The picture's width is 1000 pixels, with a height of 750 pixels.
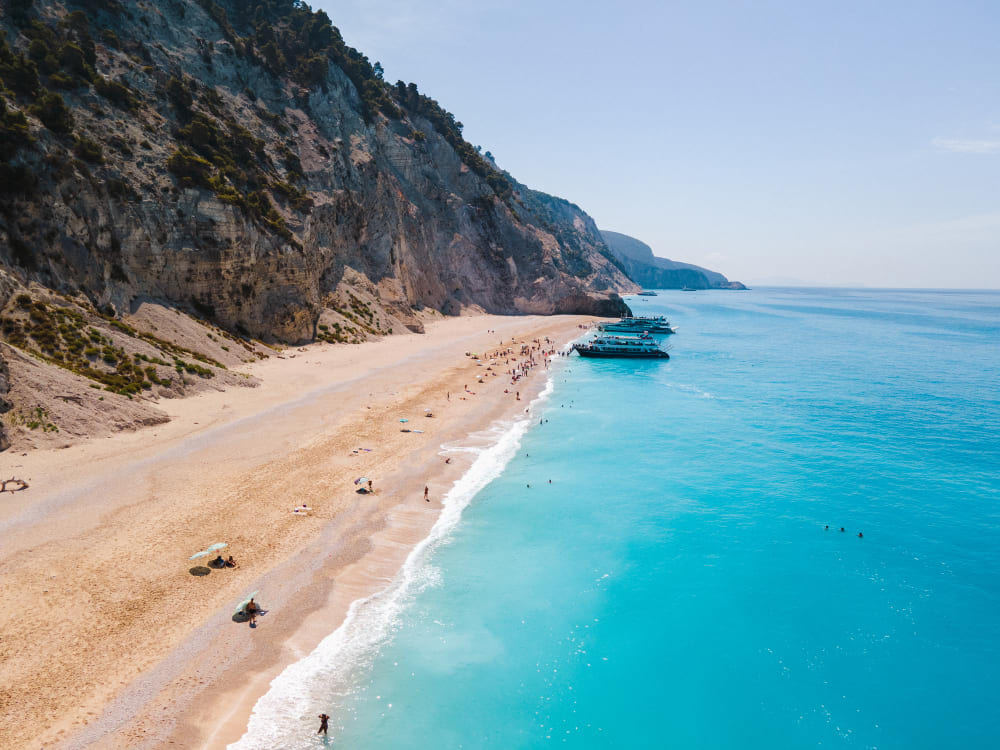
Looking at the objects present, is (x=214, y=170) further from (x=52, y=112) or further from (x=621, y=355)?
(x=621, y=355)

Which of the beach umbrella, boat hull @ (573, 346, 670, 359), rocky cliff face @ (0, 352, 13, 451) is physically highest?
rocky cliff face @ (0, 352, 13, 451)

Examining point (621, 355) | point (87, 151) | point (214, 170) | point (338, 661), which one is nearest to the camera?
point (338, 661)

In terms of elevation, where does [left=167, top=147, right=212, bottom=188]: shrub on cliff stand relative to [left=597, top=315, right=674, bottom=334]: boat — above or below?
above

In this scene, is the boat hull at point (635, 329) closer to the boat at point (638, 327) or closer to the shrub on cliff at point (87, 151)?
the boat at point (638, 327)

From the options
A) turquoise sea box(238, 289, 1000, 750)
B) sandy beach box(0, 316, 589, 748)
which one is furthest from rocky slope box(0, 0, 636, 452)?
turquoise sea box(238, 289, 1000, 750)

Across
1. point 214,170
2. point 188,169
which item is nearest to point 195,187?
point 188,169

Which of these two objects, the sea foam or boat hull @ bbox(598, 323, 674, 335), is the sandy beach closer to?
the sea foam

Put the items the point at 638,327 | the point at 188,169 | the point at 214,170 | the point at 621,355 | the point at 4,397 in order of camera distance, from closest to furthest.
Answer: the point at 4,397 → the point at 188,169 → the point at 214,170 → the point at 621,355 → the point at 638,327
